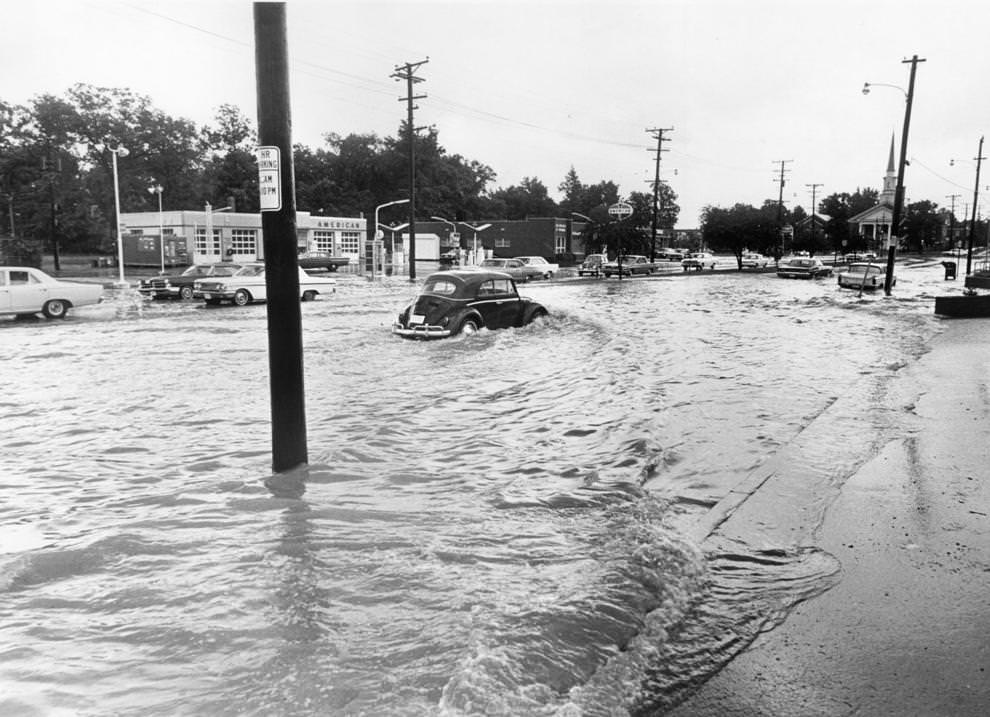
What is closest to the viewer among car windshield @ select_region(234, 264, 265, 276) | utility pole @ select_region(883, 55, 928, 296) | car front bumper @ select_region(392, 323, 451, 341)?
car front bumper @ select_region(392, 323, 451, 341)

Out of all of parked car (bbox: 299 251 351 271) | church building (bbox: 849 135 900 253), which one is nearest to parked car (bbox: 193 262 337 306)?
parked car (bbox: 299 251 351 271)

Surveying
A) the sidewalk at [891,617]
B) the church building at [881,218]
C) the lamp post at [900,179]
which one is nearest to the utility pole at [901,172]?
the lamp post at [900,179]

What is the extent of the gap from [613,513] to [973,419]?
549 cm

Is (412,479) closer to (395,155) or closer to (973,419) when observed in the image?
(973,419)

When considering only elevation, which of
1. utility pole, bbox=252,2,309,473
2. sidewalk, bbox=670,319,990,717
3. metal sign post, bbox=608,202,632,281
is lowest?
sidewalk, bbox=670,319,990,717

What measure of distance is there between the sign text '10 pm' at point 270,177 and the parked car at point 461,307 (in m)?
10.2

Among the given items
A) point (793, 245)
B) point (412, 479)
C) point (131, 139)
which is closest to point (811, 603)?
point (412, 479)

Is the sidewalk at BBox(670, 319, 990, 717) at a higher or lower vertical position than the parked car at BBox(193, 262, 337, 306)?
lower

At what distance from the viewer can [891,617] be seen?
4246mm

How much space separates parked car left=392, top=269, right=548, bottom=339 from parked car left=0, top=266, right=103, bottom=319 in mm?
11291

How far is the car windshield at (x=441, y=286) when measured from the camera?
16875mm

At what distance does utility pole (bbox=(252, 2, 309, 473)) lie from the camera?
5930 mm

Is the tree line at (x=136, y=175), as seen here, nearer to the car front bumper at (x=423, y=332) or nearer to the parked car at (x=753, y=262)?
the parked car at (x=753, y=262)

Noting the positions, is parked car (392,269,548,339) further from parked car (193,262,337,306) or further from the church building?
the church building
